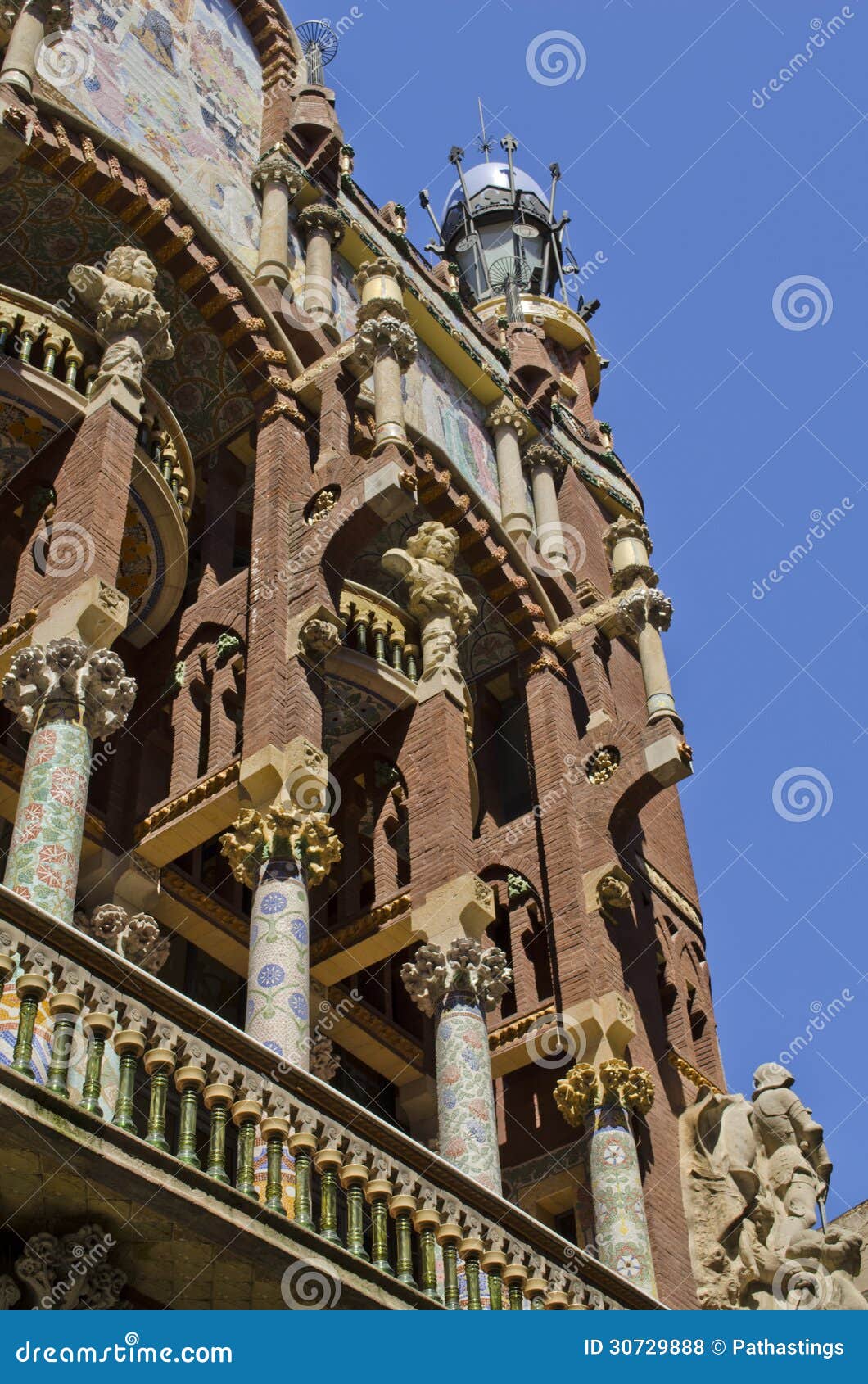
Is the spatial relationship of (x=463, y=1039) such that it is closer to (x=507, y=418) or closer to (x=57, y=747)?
(x=57, y=747)

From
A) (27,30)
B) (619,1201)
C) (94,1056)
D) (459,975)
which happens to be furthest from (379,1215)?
(27,30)

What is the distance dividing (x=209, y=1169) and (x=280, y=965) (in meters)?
3.52

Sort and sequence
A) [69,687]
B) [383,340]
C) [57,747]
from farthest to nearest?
1. [383,340]
2. [69,687]
3. [57,747]

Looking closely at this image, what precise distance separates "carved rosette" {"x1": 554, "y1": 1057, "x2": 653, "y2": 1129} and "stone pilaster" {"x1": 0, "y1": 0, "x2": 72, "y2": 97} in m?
9.58

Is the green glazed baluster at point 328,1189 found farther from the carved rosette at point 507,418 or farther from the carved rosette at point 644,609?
the carved rosette at point 507,418

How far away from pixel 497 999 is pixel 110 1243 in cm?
578

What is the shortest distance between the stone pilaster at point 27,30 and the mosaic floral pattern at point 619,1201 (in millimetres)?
10053

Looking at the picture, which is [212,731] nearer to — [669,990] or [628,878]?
[628,878]

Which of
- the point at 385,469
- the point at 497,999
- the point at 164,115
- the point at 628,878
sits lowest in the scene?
the point at 497,999

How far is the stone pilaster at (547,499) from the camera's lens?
20094 millimetres

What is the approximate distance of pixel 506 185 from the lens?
34625mm

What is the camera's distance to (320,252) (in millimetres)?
18406

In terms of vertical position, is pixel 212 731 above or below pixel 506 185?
below

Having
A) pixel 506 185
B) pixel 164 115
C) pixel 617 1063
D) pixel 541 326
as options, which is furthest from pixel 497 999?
pixel 506 185
